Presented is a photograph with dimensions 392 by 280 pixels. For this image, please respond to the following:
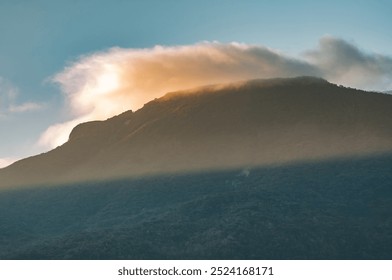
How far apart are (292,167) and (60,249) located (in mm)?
100426

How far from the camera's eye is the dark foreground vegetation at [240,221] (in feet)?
398

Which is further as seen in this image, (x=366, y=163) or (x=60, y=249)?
(x=366, y=163)

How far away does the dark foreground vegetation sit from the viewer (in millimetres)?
121375

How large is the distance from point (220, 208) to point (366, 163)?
6350cm

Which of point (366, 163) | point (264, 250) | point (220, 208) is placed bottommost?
point (264, 250)

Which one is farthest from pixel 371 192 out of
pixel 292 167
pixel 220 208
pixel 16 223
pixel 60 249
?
pixel 16 223

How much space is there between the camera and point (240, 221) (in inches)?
5315

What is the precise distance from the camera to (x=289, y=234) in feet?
423
